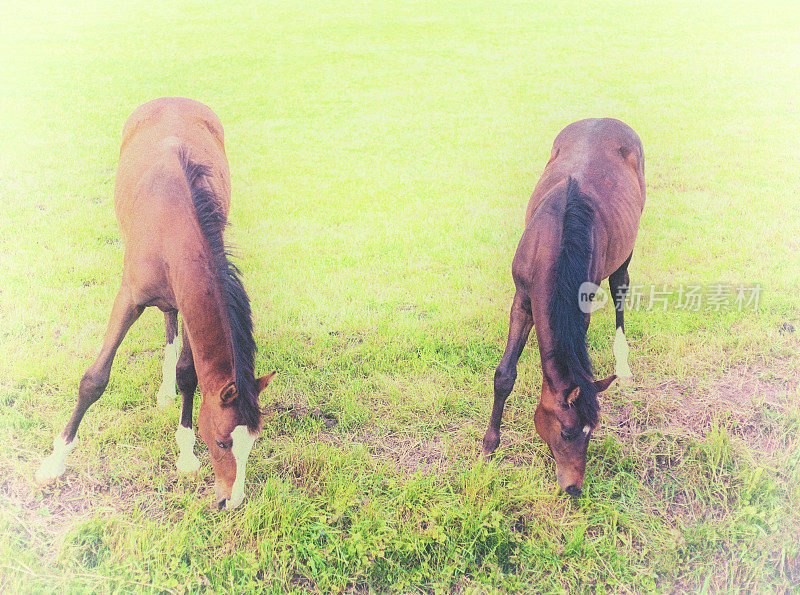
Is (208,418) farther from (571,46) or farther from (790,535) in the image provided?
(571,46)

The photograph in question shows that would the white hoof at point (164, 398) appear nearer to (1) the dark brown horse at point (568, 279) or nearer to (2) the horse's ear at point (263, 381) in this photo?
(2) the horse's ear at point (263, 381)

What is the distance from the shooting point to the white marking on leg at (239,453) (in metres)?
2.95

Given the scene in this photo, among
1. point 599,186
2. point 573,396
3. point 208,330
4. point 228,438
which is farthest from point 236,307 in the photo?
point 599,186

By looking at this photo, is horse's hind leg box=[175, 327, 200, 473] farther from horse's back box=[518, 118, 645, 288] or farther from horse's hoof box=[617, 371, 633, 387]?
horse's hoof box=[617, 371, 633, 387]

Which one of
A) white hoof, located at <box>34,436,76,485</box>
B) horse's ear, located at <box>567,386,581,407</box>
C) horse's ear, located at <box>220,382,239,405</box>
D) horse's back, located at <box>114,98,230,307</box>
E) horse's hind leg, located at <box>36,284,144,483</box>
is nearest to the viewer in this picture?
horse's ear, located at <box>220,382,239,405</box>

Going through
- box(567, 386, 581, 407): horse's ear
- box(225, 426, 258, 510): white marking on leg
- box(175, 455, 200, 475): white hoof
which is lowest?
box(175, 455, 200, 475): white hoof

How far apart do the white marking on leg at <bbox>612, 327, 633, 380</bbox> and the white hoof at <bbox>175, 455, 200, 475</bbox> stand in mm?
3374

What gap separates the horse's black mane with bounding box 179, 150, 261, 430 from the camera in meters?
2.92

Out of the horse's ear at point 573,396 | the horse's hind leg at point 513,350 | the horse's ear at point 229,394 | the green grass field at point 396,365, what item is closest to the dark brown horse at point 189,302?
the horse's ear at point 229,394

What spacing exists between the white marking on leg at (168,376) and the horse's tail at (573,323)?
290 cm

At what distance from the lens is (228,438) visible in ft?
9.70

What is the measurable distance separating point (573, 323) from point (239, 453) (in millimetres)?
1989

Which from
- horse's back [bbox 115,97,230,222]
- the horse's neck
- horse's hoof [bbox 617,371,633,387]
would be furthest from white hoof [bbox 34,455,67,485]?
horse's hoof [bbox 617,371,633,387]

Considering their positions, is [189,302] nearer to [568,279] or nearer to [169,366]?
[169,366]
